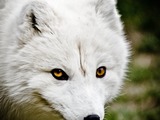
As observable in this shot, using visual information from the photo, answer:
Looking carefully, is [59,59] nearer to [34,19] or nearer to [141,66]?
[34,19]

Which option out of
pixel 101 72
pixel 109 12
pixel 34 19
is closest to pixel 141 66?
pixel 109 12

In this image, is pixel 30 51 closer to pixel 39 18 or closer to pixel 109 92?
pixel 39 18

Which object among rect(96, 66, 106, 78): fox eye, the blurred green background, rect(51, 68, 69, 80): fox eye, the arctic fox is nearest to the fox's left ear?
the arctic fox

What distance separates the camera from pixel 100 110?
5.40 metres

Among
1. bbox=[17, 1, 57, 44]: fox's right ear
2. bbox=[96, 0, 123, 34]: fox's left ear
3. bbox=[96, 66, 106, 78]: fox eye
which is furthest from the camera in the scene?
bbox=[96, 0, 123, 34]: fox's left ear

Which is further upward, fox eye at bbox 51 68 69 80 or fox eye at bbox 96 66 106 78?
fox eye at bbox 96 66 106 78

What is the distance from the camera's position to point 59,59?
18.4 ft

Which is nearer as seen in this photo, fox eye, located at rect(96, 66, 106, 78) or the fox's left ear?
fox eye, located at rect(96, 66, 106, 78)

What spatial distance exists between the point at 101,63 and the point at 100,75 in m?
0.12

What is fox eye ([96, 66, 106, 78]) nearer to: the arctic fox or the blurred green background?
the arctic fox

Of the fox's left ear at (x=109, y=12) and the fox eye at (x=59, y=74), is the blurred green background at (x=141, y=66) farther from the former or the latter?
the fox eye at (x=59, y=74)

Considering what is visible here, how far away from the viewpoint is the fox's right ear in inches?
223

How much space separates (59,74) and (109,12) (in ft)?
3.03

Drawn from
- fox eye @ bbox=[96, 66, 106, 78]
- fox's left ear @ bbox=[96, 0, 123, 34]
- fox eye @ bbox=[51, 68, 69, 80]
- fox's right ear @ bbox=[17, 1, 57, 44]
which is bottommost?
fox eye @ bbox=[51, 68, 69, 80]
